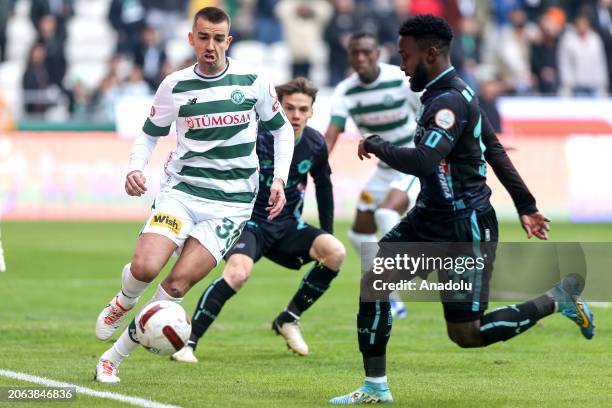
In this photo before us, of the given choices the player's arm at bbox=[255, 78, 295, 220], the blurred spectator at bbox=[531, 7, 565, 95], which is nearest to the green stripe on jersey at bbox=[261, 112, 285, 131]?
the player's arm at bbox=[255, 78, 295, 220]

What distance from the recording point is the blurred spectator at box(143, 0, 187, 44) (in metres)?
28.2

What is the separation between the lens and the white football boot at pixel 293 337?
10438mm

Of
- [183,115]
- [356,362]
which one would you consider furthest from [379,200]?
[183,115]

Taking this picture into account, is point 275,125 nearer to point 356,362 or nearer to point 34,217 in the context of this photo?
point 356,362

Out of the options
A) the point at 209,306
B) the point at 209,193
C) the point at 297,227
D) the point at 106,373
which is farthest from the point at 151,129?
the point at 297,227

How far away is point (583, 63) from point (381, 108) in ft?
48.0

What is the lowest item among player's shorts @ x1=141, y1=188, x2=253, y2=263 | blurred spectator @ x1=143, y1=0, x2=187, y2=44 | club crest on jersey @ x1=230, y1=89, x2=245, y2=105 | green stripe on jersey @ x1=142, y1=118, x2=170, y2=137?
blurred spectator @ x1=143, y1=0, x2=187, y2=44

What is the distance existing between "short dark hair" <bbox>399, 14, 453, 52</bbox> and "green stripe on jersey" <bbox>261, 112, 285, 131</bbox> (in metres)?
1.45

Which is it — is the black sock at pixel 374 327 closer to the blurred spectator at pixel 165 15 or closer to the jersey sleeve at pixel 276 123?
the jersey sleeve at pixel 276 123

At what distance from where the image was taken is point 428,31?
7930 millimetres

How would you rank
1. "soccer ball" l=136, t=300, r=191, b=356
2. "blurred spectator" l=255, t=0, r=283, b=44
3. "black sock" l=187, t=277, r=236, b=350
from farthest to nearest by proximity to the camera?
"blurred spectator" l=255, t=0, r=283, b=44
"black sock" l=187, t=277, r=236, b=350
"soccer ball" l=136, t=300, r=191, b=356

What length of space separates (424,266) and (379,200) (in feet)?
18.2

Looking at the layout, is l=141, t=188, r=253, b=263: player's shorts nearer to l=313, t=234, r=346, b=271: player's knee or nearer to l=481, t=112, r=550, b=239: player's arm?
l=313, t=234, r=346, b=271: player's knee

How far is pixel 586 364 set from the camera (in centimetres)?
974
